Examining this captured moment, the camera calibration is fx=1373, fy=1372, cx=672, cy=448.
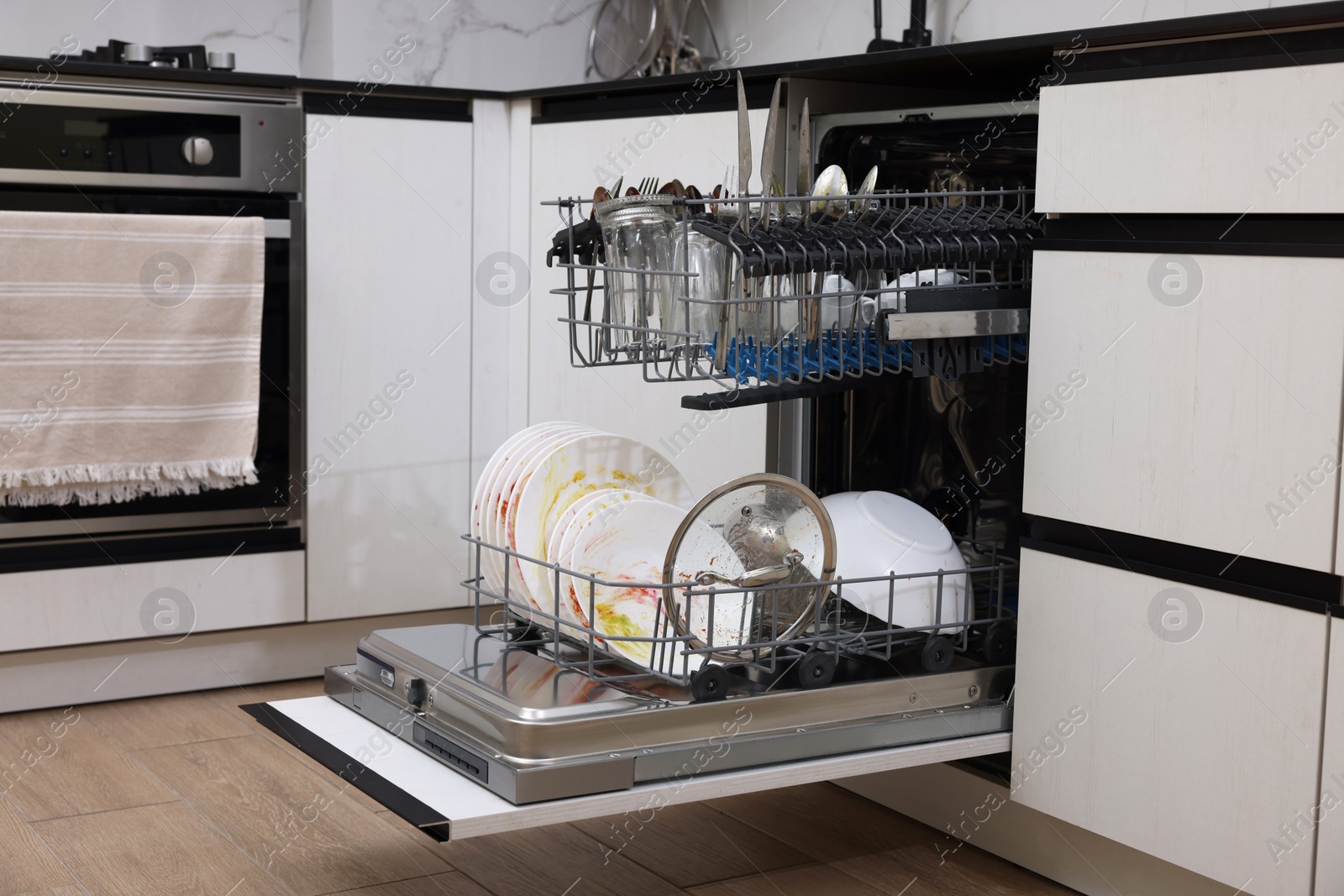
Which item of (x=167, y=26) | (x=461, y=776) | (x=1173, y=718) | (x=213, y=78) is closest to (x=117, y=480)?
(x=213, y=78)

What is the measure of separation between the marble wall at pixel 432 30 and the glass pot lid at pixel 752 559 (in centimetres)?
131

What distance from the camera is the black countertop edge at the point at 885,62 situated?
129 centimetres

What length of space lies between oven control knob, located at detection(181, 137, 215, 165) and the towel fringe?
50cm

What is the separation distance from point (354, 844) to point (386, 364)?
95cm

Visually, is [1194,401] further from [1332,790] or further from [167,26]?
[167,26]

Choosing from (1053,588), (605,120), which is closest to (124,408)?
(605,120)

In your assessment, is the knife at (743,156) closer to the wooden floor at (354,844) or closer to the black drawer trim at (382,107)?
the wooden floor at (354,844)

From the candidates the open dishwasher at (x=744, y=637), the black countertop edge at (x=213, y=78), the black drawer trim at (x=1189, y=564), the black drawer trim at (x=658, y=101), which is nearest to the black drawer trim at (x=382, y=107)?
the black countertop edge at (x=213, y=78)

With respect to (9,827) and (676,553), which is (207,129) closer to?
(9,827)

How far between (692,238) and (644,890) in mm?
795

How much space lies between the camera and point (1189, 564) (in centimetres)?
141

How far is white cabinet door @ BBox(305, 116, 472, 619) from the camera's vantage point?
94.5 inches

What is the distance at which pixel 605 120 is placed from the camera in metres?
2.30

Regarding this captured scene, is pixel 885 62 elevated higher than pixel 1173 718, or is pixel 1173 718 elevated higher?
pixel 885 62
